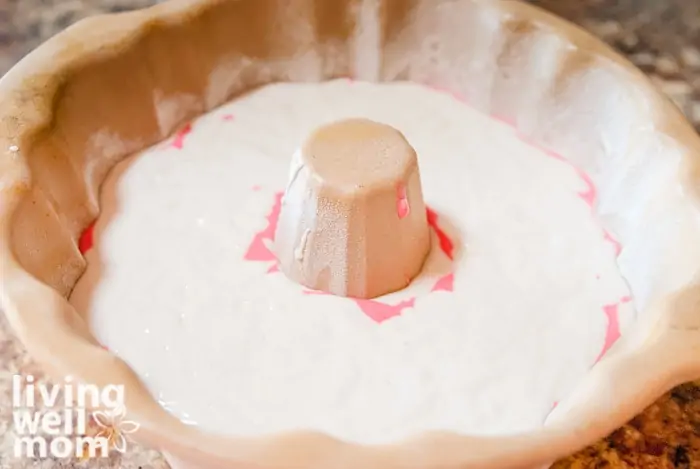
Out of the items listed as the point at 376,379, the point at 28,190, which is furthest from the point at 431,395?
the point at 28,190

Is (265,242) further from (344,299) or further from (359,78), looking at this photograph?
(359,78)

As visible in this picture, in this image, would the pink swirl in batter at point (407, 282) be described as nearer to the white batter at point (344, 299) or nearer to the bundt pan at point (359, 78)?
the white batter at point (344, 299)

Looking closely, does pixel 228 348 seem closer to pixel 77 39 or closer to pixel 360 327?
pixel 360 327

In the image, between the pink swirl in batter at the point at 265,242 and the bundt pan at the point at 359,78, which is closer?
the bundt pan at the point at 359,78

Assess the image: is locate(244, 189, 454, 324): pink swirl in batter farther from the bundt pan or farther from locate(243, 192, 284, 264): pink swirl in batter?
the bundt pan

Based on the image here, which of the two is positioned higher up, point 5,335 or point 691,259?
A: point 691,259

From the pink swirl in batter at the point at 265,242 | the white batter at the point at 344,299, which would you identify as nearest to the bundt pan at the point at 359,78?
the white batter at the point at 344,299

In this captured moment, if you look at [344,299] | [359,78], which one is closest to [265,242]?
[344,299]

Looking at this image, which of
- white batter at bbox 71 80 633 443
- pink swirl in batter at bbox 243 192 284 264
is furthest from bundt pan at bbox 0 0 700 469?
pink swirl in batter at bbox 243 192 284 264
